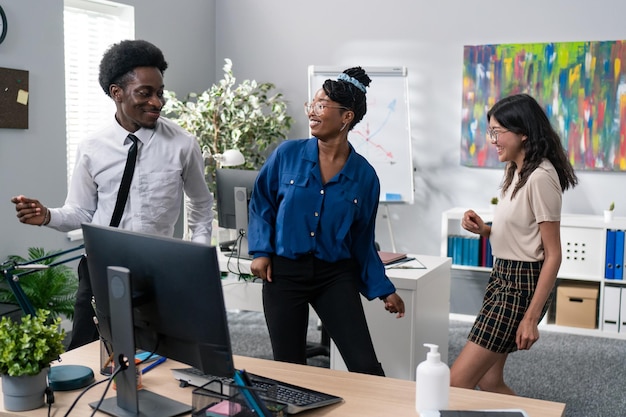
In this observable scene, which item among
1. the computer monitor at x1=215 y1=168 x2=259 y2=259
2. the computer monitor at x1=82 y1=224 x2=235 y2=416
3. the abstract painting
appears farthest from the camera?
the abstract painting

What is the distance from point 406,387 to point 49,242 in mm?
3362

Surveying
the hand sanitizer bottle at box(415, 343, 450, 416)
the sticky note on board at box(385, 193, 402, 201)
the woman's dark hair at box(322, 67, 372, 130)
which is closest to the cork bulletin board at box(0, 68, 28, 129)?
the woman's dark hair at box(322, 67, 372, 130)

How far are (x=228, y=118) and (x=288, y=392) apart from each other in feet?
13.1

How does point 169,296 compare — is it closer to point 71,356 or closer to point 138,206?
point 71,356

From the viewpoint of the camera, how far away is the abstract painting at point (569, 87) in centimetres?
516

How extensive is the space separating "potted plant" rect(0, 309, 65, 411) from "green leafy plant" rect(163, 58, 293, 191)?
3.86m

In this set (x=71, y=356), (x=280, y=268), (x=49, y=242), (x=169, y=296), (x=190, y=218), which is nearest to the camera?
(x=169, y=296)

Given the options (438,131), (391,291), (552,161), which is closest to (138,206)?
(391,291)

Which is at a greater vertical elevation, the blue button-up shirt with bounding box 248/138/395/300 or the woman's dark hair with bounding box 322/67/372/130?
the woman's dark hair with bounding box 322/67/372/130

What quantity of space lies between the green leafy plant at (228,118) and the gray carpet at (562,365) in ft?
4.33

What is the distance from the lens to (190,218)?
8.88 ft

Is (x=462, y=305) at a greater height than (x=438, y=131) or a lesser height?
lesser

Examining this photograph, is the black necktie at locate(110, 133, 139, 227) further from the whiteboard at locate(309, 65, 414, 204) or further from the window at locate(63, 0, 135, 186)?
the whiteboard at locate(309, 65, 414, 204)

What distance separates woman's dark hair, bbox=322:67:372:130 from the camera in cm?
255
